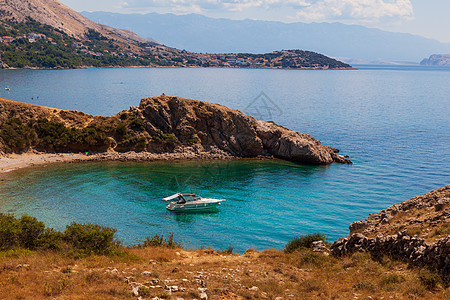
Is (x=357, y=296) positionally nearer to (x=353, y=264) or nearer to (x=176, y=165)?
(x=353, y=264)

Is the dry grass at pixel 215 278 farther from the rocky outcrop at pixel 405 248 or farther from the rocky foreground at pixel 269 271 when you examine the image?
the rocky outcrop at pixel 405 248

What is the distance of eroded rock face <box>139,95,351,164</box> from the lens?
63.2 metres

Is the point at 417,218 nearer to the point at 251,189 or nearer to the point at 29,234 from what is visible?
the point at 29,234

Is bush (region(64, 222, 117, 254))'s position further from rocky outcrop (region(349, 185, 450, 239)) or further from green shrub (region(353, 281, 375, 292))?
rocky outcrop (region(349, 185, 450, 239))

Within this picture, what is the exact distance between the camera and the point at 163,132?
207ft

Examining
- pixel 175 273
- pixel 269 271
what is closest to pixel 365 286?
pixel 269 271

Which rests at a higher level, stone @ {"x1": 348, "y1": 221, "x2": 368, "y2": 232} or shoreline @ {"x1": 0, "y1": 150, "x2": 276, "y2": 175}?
stone @ {"x1": 348, "y1": 221, "x2": 368, "y2": 232}

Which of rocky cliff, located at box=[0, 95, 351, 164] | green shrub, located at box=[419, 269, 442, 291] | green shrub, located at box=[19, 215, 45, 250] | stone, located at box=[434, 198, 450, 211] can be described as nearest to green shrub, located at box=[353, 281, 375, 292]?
green shrub, located at box=[419, 269, 442, 291]

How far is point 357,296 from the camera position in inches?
569

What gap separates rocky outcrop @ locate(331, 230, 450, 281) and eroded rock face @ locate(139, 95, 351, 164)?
4300cm

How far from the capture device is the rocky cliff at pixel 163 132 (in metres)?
58.0

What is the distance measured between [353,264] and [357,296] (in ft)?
10.4

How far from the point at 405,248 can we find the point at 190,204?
24.5m

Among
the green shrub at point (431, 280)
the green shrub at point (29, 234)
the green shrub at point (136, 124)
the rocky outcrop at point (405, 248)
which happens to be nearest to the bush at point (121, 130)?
the green shrub at point (136, 124)
